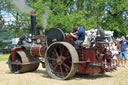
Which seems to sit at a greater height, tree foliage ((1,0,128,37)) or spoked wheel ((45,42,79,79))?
tree foliage ((1,0,128,37))

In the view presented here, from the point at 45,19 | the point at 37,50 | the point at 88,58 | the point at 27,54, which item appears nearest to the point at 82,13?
the point at 45,19

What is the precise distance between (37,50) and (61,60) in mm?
1444

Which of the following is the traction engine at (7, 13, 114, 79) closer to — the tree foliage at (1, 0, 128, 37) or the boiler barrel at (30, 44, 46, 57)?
the boiler barrel at (30, 44, 46, 57)

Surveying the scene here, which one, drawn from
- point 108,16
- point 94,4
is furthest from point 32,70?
point 108,16

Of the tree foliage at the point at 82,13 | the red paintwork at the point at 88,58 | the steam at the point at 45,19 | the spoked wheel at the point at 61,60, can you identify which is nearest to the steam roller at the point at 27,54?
the spoked wheel at the point at 61,60

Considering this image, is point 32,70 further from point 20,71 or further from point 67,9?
point 67,9

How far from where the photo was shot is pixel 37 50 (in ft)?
22.2

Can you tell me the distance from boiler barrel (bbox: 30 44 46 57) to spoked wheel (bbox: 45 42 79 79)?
27.5 inches

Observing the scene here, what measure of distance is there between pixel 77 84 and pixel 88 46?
4.34ft

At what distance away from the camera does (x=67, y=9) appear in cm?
2230

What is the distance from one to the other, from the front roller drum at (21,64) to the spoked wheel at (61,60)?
1.27 metres

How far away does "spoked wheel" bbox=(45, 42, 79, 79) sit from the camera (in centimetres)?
524

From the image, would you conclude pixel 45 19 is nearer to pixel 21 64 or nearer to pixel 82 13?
pixel 82 13

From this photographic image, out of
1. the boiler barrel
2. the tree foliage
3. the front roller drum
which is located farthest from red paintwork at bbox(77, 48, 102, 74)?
the tree foliage
